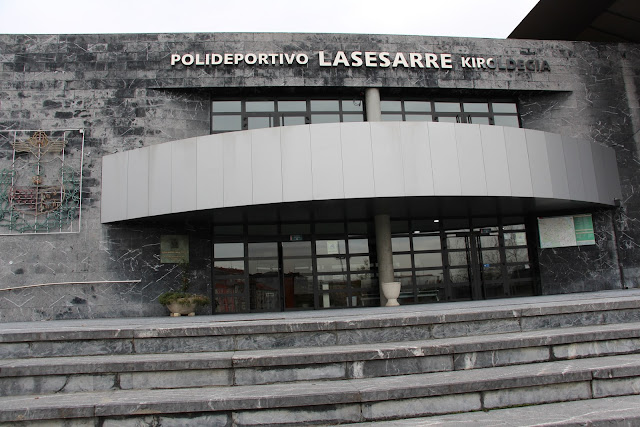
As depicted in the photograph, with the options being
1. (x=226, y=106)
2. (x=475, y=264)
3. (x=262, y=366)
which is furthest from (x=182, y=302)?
(x=475, y=264)

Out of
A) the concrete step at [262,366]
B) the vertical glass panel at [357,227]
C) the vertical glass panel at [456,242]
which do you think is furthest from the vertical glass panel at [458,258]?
the concrete step at [262,366]

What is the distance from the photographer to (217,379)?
541 cm

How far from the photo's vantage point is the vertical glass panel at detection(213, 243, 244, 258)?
48.7 ft

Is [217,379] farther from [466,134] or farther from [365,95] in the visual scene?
[365,95]

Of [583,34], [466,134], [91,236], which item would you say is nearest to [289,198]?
[466,134]

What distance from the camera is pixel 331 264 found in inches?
595

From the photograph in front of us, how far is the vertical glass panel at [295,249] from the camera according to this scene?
15.1 meters

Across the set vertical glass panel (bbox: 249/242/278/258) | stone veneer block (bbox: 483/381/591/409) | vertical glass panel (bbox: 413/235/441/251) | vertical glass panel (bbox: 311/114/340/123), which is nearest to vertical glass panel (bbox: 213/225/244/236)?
vertical glass panel (bbox: 249/242/278/258)

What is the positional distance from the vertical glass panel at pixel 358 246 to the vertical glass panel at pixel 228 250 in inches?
132

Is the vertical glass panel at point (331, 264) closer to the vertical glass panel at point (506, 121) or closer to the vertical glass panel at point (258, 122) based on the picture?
the vertical glass panel at point (258, 122)

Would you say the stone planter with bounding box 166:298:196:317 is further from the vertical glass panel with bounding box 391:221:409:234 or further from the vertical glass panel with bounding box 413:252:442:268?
the vertical glass panel with bounding box 413:252:442:268

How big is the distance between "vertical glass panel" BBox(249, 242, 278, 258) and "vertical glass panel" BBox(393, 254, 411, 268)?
3718 mm

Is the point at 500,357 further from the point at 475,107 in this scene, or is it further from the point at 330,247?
the point at 475,107

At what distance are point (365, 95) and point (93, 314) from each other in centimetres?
1027
